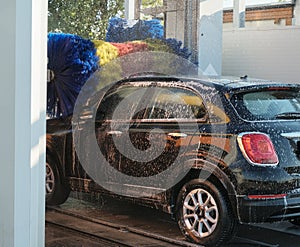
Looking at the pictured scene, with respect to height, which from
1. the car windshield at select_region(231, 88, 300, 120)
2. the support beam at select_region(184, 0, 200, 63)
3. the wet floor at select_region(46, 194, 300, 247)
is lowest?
the wet floor at select_region(46, 194, 300, 247)

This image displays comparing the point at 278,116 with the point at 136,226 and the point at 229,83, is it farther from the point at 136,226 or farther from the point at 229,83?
the point at 136,226

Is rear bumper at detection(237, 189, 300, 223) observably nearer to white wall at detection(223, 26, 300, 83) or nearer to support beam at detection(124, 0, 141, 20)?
white wall at detection(223, 26, 300, 83)

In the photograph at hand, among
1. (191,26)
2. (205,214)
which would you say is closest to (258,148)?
(205,214)

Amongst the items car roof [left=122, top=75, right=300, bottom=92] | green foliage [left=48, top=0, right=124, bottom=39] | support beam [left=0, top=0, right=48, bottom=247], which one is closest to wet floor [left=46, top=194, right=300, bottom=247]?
car roof [left=122, top=75, right=300, bottom=92]

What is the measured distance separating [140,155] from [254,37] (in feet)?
9.03

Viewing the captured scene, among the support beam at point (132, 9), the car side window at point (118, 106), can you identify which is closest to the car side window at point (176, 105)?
the car side window at point (118, 106)

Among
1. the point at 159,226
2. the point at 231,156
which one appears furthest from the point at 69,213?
the point at 231,156

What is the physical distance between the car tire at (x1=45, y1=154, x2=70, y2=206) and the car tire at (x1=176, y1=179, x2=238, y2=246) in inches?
69.9

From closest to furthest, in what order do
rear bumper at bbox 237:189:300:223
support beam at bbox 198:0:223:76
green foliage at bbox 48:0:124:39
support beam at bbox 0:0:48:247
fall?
1. support beam at bbox 0:0:48:247
2. rear bumper at bbox 237:189:300:223
3. green foliage at bbox 48:0:124:39
4. support beam at bbox 198:0:223:76

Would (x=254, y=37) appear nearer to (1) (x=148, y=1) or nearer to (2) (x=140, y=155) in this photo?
(1) (x=148, y=1)

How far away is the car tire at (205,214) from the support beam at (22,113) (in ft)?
7.21

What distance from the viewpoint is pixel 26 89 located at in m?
3.05

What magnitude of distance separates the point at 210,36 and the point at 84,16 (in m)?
1.67

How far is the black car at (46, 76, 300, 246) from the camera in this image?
192 inches
